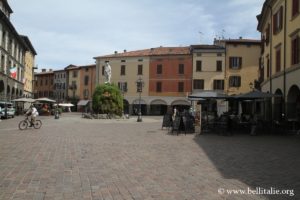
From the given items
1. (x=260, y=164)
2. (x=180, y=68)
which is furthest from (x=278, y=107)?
(x=180, y=68)

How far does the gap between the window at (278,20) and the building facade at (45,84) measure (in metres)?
77.5

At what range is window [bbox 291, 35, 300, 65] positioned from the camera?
21.4 meters

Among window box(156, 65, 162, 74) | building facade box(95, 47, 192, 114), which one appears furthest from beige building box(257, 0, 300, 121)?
window box(156, 65, 162, 74)

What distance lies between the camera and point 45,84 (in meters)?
102

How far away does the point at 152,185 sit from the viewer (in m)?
7.48

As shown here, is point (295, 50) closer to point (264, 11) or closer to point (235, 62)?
point (264, 11)

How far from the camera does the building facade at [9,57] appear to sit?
1716 inches

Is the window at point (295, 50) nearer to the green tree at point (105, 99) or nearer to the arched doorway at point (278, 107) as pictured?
the arched doorway at point (278, 107)

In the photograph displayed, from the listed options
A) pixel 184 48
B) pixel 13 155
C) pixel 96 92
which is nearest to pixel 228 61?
pixel 184 48

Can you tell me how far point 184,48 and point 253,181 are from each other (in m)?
59.2

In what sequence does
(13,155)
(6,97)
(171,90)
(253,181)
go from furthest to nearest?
1. (171,90)
2. (6,97)
3. (13,155)
4. (253,181)

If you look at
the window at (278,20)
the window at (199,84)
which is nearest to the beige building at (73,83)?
the window at (199,84)

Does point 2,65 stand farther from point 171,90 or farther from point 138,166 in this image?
point 138,166

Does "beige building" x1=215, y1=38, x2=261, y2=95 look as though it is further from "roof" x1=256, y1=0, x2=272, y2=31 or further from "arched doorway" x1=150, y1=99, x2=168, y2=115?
"roof" x1=256, y1=0, x2=272, y2=31
